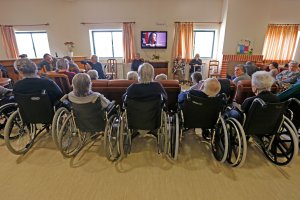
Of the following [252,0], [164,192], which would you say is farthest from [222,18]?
[164,192]

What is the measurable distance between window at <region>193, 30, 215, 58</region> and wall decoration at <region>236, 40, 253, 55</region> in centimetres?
97

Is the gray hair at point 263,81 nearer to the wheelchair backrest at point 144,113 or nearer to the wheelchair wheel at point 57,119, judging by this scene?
the wheelchair backrest at point 144,113

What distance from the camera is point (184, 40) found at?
607cm

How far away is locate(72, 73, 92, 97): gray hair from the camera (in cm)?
175

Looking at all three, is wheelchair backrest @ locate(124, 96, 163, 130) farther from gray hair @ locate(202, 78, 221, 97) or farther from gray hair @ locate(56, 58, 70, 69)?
gray hair @ locate(56, 58, 70, 69)

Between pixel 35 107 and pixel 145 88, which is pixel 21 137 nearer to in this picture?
pixel 35 107

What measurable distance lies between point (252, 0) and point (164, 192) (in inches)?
249

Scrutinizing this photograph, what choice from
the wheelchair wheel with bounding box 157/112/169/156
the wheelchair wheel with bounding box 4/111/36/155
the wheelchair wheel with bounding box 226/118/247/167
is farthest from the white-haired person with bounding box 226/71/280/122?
the wheelchair wheel with bounding box 4/111/36/155

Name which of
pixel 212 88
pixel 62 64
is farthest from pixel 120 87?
pixel 62 64

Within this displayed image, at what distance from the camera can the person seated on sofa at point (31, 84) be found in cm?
190

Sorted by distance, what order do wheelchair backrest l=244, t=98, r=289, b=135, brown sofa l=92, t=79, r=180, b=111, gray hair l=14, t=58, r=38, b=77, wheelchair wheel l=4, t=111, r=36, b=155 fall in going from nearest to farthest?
wheelchair backrest l=244, t=98, r=289, b=135, gray hair l=14, t=58, r=38, b=77, wheelchair wheel l=4, t=111, r=36, b=155, brown sofa l=92, t=79, r=180, b=111

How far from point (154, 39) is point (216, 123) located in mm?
4919

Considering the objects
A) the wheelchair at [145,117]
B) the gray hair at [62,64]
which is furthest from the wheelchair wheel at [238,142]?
the gray hair at [62,64]

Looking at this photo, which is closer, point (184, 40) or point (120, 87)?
point (120, 87)
